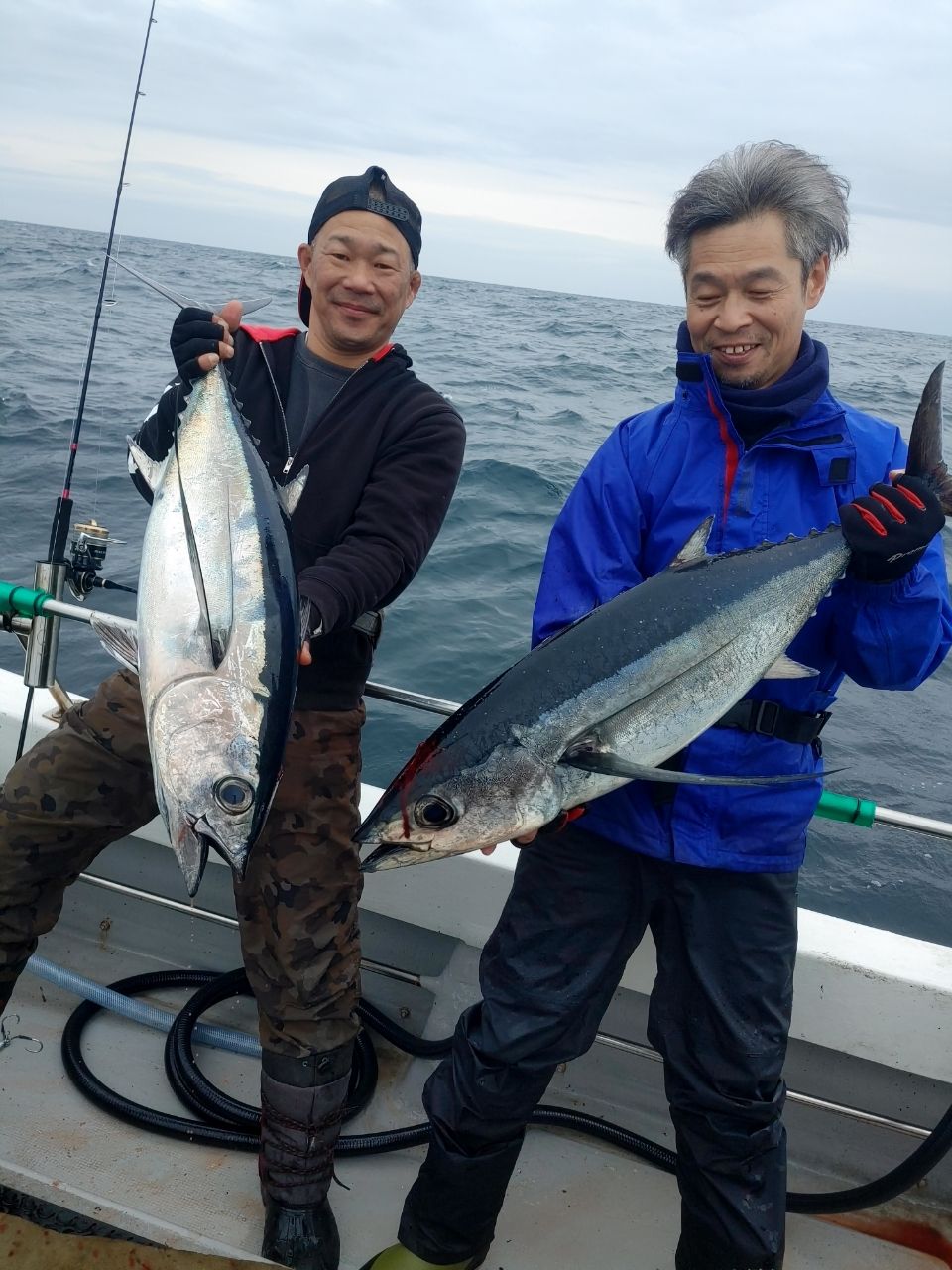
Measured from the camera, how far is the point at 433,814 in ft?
6.16

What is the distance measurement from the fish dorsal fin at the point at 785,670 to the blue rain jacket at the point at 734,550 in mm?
127

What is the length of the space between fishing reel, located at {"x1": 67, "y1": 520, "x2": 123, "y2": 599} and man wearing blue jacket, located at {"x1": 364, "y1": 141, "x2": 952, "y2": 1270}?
170 cm

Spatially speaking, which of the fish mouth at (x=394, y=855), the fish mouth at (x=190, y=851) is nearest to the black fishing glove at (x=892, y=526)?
the fish mouth at (x=394, y=855)

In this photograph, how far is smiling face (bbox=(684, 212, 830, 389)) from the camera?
2.13 metres

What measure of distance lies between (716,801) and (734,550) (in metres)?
0.55

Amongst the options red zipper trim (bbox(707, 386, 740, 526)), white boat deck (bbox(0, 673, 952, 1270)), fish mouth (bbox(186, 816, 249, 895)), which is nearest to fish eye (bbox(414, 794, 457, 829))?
fish mouth (bbox(186, 816, 249, 895))

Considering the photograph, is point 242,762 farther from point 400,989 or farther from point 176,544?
point 400,989

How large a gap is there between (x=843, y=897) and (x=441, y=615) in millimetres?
3749

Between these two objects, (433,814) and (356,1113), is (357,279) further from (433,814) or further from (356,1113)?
(356,1113)

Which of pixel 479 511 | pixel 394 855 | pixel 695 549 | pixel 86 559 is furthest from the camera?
pixel 479 511

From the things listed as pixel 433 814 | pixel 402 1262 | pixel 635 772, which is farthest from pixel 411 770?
pixel 402 1262

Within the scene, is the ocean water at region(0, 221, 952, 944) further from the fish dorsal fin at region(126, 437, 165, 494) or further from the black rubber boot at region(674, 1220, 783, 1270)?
the black rubber boot at region(674, 1220, 783, 1270)

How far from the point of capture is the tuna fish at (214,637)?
6.01ft

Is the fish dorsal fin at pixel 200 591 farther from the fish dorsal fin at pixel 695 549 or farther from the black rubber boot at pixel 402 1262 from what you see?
the black rubber boot at pixel 402 1262
